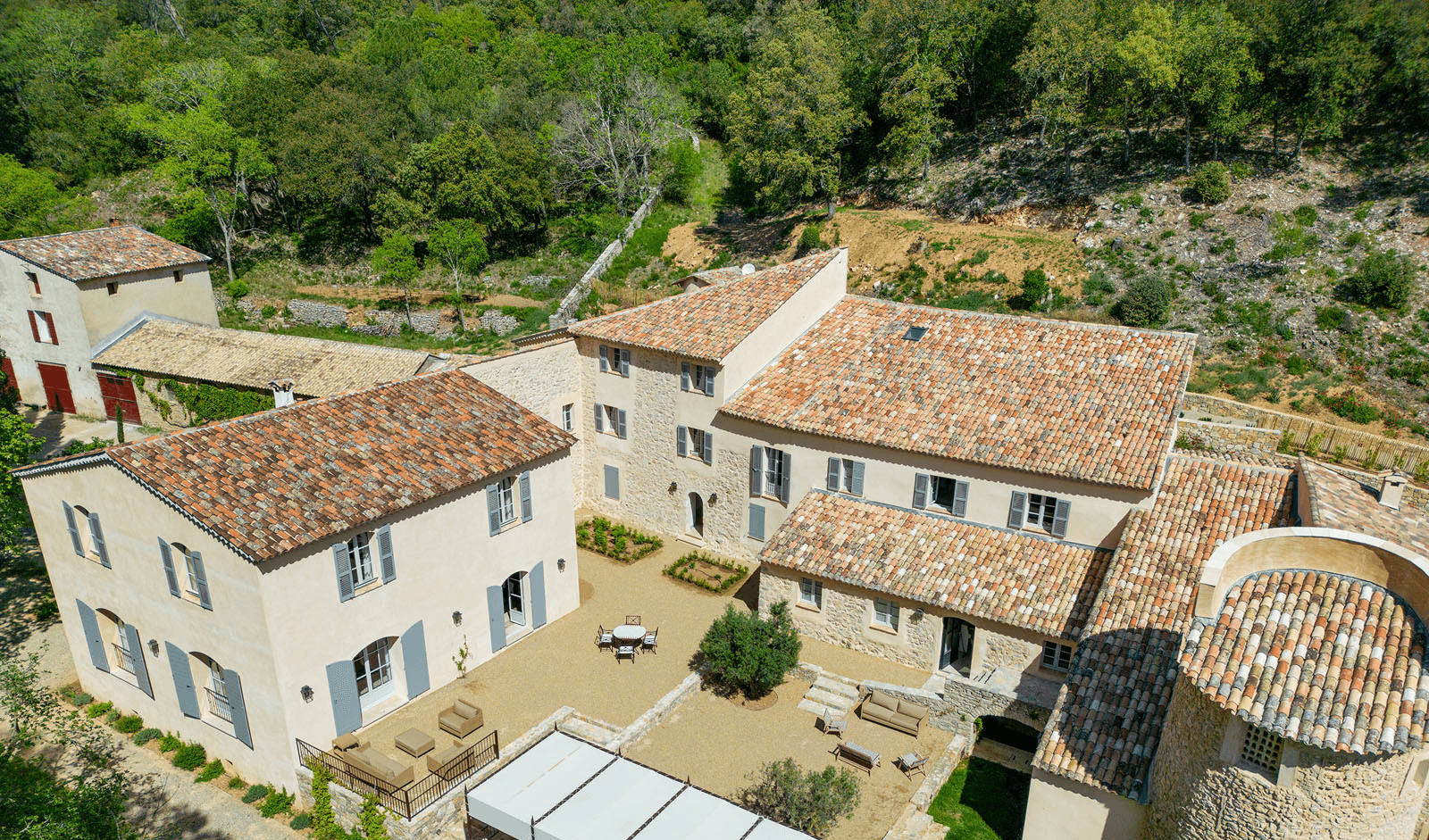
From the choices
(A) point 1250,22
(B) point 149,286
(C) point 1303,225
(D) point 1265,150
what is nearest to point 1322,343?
(C) point 1303,225

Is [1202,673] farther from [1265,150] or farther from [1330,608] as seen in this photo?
[1265,150]

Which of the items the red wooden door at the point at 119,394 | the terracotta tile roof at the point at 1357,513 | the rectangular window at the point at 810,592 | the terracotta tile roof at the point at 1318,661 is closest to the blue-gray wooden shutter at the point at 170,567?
the rectangular window at the point at 810,592

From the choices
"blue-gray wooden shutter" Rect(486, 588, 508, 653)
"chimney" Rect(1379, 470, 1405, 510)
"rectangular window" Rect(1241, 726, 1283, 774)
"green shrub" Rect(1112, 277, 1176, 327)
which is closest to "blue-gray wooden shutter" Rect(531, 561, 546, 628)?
"blue-gray wooden shutter" Rect(486, 588, 508, 653)

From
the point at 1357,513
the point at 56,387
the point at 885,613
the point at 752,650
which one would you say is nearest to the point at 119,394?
the point at 56,387

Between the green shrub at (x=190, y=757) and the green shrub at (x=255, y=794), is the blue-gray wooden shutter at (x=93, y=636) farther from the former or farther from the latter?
the green shrub at (x=255, y=794)

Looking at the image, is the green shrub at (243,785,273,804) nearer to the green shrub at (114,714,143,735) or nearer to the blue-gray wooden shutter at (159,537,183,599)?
the green shrub at (114,714,143,735)

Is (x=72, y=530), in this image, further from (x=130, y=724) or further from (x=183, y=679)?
(x=130, y=724)
